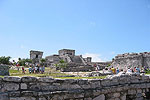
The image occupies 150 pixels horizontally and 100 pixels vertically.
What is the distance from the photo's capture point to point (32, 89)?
4.57m

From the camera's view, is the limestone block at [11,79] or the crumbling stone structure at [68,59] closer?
the limestone block at [11,79]

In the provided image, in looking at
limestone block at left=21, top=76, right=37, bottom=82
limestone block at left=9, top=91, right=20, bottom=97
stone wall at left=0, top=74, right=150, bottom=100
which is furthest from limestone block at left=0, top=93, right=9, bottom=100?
limestone block at left=21, top=76, right=37, bottom=82

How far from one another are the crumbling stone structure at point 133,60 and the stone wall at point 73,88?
22203 millimetres

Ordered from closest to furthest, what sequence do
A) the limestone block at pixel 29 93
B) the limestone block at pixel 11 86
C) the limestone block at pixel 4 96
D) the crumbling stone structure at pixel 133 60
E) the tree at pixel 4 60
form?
1. the limestone block at pixel 4 96
2. the limestone block at pixel 11 86
3. the limestone block at pixel 29 93
4. the crumbling stone structure at pixel 133 60
5. the tree at pixel 4 60

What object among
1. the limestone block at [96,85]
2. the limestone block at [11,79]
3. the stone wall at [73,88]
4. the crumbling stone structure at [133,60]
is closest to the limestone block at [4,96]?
the stone wall at [73,88]

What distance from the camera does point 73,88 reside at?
17.3ft

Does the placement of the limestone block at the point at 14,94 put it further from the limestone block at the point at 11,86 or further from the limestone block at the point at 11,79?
the limestone block at the point at 11,79

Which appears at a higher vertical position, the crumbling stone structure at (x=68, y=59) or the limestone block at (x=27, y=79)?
the crumbling stone structure at (x=68, y=59)

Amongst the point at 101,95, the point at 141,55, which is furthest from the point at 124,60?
the point at 101,95

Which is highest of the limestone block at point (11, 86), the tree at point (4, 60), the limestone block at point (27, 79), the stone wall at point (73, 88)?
the tree at point (4, 60)

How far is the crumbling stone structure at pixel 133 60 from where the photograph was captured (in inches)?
1085

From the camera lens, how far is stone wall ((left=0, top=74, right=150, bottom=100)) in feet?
14.1

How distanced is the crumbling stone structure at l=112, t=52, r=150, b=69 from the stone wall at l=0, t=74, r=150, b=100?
2220cm

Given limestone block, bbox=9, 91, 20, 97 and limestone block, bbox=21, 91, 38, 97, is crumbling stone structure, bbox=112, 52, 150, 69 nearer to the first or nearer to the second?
limestone block, bbox=21, 91, 38, 97
